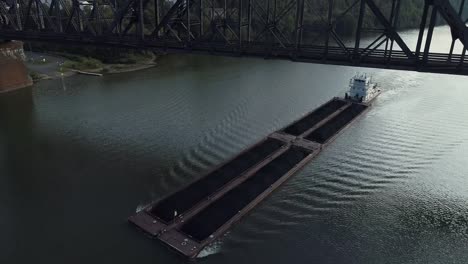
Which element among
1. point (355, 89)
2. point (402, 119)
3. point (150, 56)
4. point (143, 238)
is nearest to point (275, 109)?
point (355, 89)

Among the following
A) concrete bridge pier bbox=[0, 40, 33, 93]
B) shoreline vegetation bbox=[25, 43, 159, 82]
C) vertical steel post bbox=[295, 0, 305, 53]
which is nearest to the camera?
vertical steel post bbox=[295, 0, 305, 53]

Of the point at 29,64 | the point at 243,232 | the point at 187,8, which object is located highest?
the point at 187,8

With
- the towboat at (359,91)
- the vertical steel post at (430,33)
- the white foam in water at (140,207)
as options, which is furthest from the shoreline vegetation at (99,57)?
the white foam in water at (140,207)

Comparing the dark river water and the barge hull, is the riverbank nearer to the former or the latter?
the dark river water

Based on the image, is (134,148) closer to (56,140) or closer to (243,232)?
(56,140)

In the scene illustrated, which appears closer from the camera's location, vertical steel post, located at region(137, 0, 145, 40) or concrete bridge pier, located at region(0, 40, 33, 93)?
vertical steel post, located at region(137, 0, 145, 40)

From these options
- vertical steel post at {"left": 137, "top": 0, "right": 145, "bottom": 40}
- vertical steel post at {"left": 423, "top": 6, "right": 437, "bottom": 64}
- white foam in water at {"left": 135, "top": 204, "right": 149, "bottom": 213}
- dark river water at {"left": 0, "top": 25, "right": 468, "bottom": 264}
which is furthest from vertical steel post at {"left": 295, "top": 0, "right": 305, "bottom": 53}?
white foam in water at {"left": 135, "top": 204, "right": 149, "bottom": 213}

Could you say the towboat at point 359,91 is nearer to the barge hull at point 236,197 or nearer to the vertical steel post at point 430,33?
the barge hull at point 236,197
